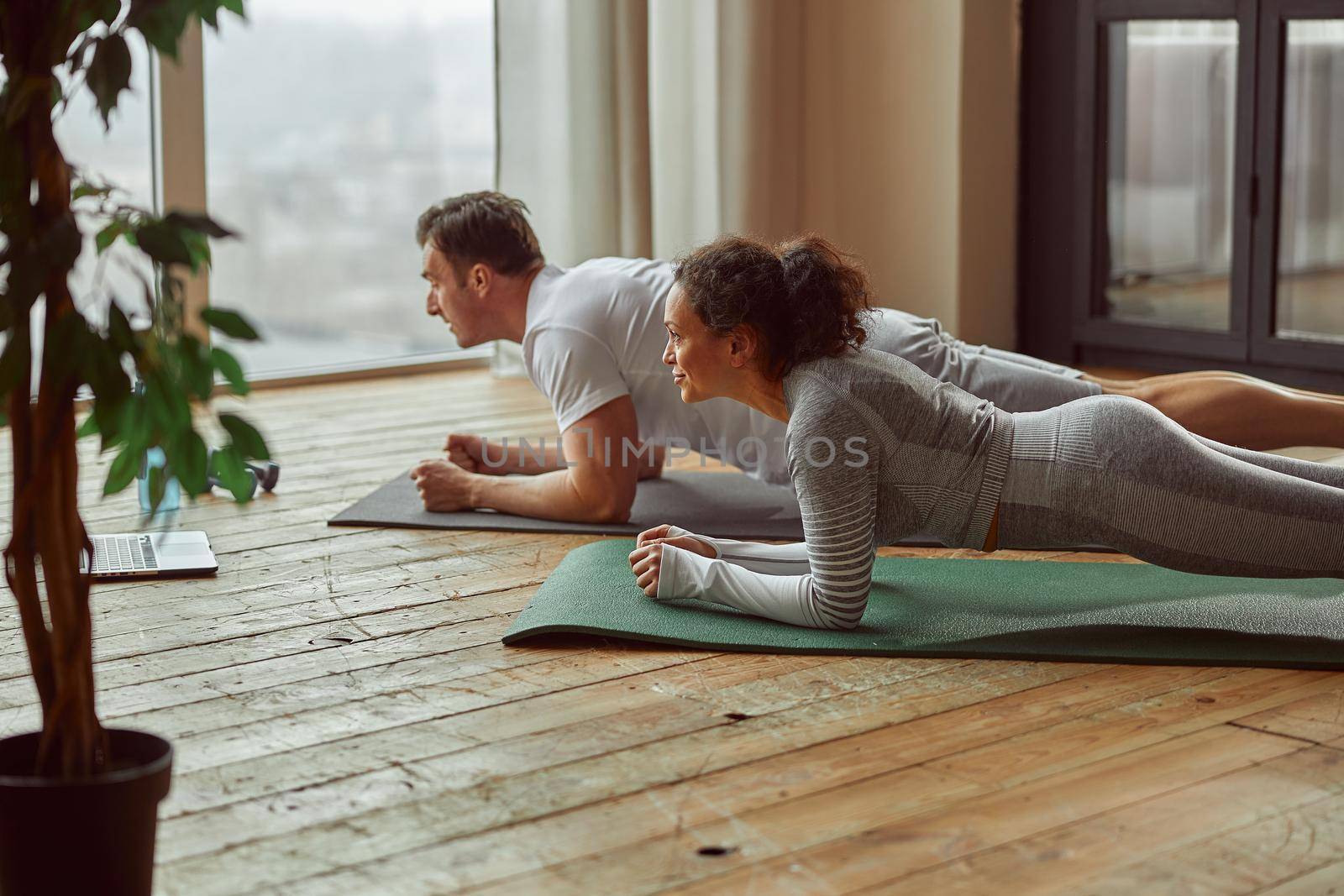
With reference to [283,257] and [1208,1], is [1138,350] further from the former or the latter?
[283,257]

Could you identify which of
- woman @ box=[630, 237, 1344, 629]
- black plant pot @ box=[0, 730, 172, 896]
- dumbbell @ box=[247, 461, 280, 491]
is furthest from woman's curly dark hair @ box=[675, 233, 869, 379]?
dumbbell @ box=[247, 461, 280, 491]

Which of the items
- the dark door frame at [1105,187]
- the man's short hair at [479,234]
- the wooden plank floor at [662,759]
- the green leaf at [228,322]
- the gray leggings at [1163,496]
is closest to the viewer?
the green leaf at [228,322]

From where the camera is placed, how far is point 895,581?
88.0 inches

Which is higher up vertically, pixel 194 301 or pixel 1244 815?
pixel 194 301

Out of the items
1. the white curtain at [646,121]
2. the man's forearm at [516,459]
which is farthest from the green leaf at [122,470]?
the white curtain at [646,121]

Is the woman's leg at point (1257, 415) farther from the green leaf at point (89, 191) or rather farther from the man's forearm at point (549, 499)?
the green leaf at point (89, 191)

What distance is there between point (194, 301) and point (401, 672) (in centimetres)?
234

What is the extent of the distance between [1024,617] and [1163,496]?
12.2 inches

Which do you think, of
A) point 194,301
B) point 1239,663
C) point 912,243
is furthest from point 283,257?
point 1239,663

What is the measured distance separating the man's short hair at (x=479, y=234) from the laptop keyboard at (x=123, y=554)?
69 cm

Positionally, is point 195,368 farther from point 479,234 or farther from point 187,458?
point 479,234

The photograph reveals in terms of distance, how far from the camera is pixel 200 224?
1139mm

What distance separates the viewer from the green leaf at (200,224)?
1.12 metres

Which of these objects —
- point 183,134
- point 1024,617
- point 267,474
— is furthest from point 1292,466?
point 183,134
